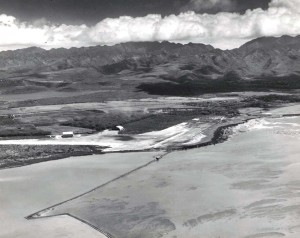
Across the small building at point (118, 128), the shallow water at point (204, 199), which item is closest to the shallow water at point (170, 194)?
the shallow water at point (204, 199)

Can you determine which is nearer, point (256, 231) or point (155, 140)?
point (256, 231)

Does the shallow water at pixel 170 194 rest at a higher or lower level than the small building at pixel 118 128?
lower

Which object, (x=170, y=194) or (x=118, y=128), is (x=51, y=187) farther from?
(x=118, y=128)

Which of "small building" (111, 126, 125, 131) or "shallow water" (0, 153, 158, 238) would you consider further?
"small building" (111, 126, 125, 131)

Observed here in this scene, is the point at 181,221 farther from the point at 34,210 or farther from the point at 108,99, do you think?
the point at 108,99

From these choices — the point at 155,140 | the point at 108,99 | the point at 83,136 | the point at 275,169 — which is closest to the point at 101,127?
the point at 83,136

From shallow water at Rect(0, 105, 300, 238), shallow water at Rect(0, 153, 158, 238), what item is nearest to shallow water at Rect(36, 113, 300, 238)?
shallow water at Rect(0, 105, 300, 238)

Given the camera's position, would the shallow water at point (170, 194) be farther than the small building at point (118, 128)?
No

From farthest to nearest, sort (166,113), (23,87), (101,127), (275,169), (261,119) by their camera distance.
Answer: (23,87), (166,113), (261,119), (101,127), (275,169)

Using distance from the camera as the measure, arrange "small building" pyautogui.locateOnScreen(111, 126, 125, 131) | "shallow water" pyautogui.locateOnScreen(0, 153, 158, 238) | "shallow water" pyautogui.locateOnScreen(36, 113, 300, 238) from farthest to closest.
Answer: "small building" pyautogui.locateOnScreen(111, 126, 125, 131), "shallow water" pyautogui.locateOnScreen(0, 153, 158, 238), "shallow water" pyautogui.locateOnScreen(36, 113, 300, 238)

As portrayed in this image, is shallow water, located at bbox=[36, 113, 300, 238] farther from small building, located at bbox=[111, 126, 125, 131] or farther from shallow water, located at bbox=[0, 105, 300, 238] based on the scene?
small building, located at bbox=[111, 126, 125, 131]

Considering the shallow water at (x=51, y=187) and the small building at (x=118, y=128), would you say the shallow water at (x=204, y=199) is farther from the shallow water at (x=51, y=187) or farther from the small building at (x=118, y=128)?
the small building at (x=118, y=128)
